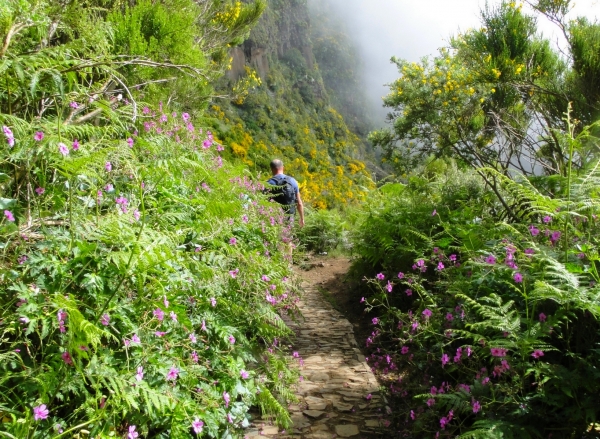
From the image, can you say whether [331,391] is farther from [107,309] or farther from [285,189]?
[285,189]

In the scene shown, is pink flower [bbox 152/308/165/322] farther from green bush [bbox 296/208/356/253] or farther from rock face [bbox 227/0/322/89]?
rock face [bbox 227/0/322/89]

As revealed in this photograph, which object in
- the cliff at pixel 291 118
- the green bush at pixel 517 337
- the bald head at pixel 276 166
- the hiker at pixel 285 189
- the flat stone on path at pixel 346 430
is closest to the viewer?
the green bush at pixel 517 337

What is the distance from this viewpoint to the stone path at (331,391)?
2.84m

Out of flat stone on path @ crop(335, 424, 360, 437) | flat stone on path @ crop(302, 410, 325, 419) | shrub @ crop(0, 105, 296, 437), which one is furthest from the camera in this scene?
flat stone on path @ crop(302, 410, 325, 419)

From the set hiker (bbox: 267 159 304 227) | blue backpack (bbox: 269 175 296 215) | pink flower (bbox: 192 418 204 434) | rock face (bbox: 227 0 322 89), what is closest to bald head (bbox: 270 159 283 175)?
hiker (bbox: 267 159 304 227)

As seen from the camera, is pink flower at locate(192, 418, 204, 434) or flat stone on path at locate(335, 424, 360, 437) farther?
flat stone on path at locate(335, 424, 360, 437)

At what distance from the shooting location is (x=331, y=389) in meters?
3.47

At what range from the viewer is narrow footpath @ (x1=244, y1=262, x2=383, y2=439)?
2.84 meters

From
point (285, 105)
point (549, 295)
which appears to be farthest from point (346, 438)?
point (285, 105)

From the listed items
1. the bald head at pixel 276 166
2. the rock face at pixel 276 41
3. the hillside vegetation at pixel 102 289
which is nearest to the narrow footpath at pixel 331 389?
the hillside vegetation at pixel 102 289

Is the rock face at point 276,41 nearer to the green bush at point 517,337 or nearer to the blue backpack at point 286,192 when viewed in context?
the blue backpack at point 286,192

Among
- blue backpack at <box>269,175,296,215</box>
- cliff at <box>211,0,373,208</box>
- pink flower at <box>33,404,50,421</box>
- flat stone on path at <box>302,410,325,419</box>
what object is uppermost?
cliff at <box>211,0,373,208</box>

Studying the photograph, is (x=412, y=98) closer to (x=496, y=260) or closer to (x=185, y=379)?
(x=496, y=260)

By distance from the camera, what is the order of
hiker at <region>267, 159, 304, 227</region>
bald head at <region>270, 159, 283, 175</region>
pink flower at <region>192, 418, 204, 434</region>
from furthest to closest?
bald head at <region>270, 159, 283, 175</region> → hiker at <region>267, 159, 304, 227</region> → pink flower at <region>192, 418, 204, 434</region>
